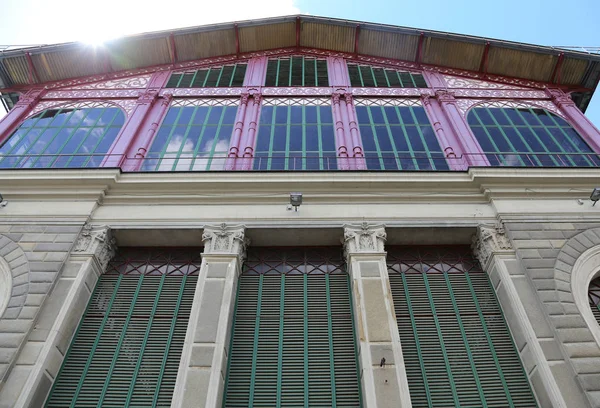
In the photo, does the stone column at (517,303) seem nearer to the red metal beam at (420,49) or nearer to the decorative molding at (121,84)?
the red metal beam at (420,49)

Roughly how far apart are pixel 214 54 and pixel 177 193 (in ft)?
30.2

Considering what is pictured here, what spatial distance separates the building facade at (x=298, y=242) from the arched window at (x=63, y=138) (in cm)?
8

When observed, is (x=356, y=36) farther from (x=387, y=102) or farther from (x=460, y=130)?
(x=460, y=130)

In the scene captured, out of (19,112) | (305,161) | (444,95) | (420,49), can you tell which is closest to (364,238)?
(305,161)

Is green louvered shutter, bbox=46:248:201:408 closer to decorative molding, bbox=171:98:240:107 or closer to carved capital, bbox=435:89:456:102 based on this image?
decorative molding, bbox=171:98:240:107

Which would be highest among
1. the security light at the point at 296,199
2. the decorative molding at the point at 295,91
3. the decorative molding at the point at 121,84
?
the decorative molding at the point at 121,84

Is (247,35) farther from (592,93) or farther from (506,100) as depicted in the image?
(592,93)

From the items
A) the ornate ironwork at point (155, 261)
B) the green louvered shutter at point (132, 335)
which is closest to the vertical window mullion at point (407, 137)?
the ornate ironwork at point (155, 261)

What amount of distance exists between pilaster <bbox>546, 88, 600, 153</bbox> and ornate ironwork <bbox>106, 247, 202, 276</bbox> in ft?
38.4

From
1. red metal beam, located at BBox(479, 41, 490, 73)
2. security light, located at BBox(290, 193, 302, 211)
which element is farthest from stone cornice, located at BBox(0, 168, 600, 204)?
red metal beam, located at BBox(479, 41, 490, 73)

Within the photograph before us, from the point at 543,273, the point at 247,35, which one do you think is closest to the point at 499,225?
the point at 543,273

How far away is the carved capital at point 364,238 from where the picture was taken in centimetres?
1032

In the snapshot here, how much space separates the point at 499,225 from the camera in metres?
10.8

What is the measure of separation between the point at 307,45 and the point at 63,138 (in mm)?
10179
